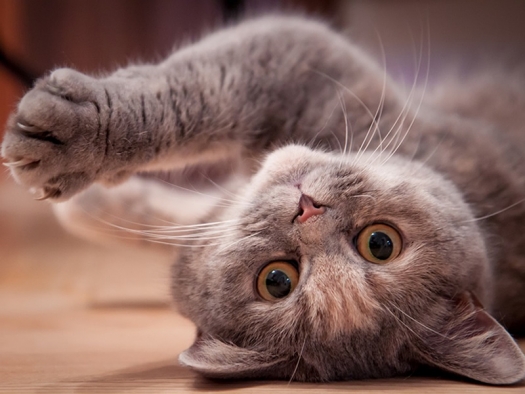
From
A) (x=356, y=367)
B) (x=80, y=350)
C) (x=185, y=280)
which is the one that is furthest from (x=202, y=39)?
(x=356, y=367)

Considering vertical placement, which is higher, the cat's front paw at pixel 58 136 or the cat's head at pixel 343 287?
the cat's front paw at pixel 58 136

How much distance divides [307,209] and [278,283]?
16 centimetres

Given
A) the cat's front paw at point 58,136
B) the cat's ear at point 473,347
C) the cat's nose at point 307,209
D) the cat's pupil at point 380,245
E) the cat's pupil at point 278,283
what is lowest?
the cat's ear at point 473,347

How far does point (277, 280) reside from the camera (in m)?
1.18

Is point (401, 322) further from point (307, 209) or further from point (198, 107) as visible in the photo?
point (198, 107)

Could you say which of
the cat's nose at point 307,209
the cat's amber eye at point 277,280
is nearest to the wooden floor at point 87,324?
the cat's amber eye at point 277,280

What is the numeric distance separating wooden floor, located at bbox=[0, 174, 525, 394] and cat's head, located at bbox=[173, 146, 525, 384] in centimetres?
5

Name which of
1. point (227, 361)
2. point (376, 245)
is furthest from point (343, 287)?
point (227, 361)

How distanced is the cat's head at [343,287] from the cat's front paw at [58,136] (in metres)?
0.32

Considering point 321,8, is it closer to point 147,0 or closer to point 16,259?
point 147,0

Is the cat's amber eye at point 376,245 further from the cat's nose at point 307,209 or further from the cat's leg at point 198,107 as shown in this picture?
the cat's leg at point 198,107

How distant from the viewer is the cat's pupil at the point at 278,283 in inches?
46.5

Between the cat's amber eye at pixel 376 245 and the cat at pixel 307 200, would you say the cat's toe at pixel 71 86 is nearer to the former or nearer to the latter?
the cat at pixel 307 200

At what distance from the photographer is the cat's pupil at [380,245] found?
1188mm
